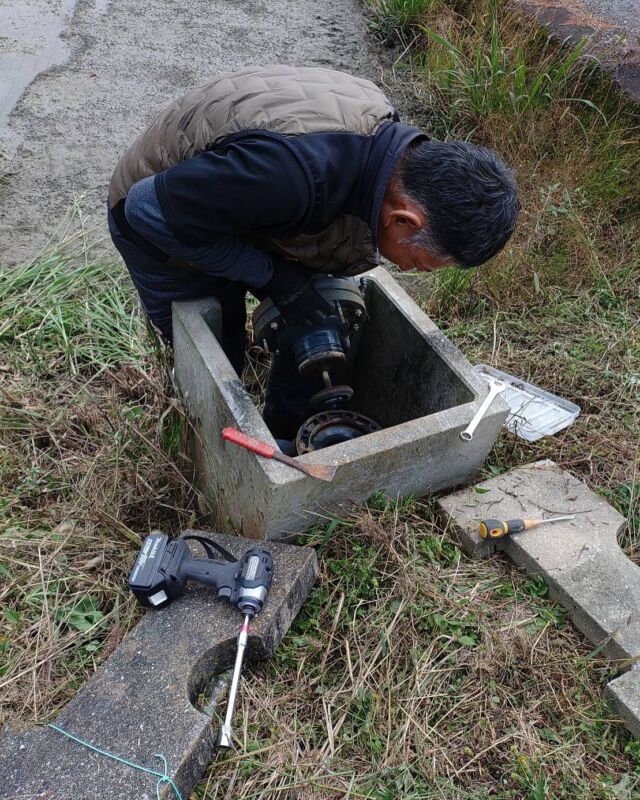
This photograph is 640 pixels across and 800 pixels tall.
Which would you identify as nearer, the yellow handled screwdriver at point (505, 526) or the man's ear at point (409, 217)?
the man's ear at point (409, 217)

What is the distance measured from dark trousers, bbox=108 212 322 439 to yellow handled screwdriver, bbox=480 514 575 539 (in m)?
0.80

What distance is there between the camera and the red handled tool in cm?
190

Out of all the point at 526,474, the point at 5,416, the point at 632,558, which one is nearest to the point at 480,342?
the point at 526,474

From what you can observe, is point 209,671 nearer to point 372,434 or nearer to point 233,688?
point 233,688

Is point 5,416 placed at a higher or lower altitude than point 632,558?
lower

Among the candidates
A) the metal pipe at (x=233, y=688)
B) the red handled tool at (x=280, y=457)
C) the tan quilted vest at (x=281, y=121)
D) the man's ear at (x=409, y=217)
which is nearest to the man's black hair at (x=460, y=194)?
the man's ear at (x=409, y=217)

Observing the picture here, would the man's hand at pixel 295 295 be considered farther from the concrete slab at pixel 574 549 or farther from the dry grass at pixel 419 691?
the concrete slab at pixel 574 549

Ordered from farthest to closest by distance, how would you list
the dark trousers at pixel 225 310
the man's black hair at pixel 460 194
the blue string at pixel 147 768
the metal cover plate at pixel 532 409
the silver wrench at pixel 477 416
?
the metal cover plate at pixel 532 409 → the dark trousers at pixel 225 310 → the silver wrench at pixel 477 416 → the man's black hair at pixel 460 194 → the blue string at pixel 147 768

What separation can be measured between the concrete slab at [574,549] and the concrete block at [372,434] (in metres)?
0.16

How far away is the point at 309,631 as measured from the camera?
2.00 m

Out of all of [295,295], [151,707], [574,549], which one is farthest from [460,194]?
[151,707]

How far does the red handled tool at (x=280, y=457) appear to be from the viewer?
190cm

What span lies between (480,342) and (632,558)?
1.28 metres

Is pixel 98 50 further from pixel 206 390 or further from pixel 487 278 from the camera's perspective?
pixel 206 390
